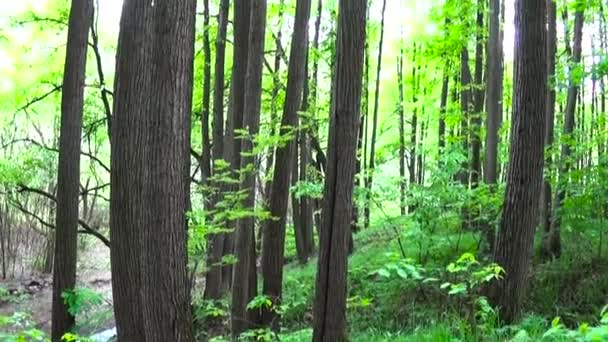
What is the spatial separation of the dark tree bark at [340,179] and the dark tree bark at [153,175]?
5.21 feet

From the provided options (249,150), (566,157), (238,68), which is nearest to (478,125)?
(566,157)

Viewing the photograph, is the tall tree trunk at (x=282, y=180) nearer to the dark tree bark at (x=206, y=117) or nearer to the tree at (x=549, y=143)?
the tree at (x=549, y=143)

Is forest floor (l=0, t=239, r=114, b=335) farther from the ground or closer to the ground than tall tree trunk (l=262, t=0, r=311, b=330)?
closer to the ground

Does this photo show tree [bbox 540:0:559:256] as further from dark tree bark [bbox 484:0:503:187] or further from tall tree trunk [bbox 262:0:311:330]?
tall tree trunk [bbox 262:0:311:330]

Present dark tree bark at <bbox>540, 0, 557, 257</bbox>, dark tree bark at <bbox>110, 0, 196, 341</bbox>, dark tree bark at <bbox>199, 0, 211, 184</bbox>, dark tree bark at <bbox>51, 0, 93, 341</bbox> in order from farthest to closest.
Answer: dark tree bark at <bbox>199, 0, 211, 184</bbox>
dark tree bark at <bbox>540, 0, 557, 257</bbox>
dark tree bark at <bbox>51, 0, 93, 341</bbox>
dark tree bark at <bbox>110, 0, 196, 341</bbox>

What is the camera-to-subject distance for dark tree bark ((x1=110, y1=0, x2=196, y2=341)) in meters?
3.98

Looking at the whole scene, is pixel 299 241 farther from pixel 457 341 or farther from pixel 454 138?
pixel 457 341

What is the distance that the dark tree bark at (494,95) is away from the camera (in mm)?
9367

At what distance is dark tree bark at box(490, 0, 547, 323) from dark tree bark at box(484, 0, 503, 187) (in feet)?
11.7

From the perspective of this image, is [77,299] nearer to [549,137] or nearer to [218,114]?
[218,114]

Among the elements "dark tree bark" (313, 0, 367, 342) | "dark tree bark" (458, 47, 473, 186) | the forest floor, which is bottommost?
the forest floor

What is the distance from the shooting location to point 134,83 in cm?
420

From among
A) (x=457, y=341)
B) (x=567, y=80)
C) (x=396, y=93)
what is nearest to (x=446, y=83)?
(x=396, y=93)

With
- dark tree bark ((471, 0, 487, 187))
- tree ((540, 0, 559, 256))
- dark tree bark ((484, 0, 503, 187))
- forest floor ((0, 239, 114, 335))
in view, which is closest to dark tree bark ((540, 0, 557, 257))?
tree ((540, 0, 559, 256))
